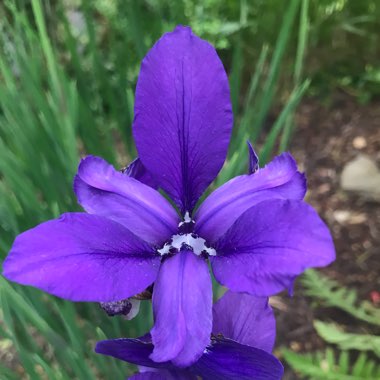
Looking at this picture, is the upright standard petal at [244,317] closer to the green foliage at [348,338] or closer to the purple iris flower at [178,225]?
the purple iris flower at [178,225]

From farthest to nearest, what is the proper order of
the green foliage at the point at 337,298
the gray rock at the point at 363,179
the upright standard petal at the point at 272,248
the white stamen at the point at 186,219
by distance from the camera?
the gray rock at the point at 363,179, the green foliage at the point at 337,298, the white stamen at the point at 186,219, the upright standard petal at the point at 272,248

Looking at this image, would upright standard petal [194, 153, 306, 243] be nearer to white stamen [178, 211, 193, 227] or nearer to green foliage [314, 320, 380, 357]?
white stamen [178, 211, 193, 227]

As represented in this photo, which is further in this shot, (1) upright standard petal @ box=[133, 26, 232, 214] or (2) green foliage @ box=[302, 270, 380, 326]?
(2) green foliage @ box=[302, 270, 380, 326]

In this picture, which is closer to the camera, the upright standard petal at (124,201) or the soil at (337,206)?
the upright standard petal at (124,201)

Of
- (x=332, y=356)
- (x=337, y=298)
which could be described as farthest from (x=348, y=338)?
(x=337, y=298)

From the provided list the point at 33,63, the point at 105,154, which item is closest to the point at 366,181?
the point at 105,154

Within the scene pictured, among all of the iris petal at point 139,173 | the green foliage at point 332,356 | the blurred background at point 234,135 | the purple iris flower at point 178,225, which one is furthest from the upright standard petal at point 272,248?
the green foliage at point 332,356

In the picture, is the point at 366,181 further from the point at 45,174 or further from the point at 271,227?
the point at 271,227

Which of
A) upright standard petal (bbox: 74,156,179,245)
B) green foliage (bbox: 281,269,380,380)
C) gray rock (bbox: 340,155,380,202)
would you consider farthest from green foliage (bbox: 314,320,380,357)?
upright standard petal (bbox: 74,156,179,245)
